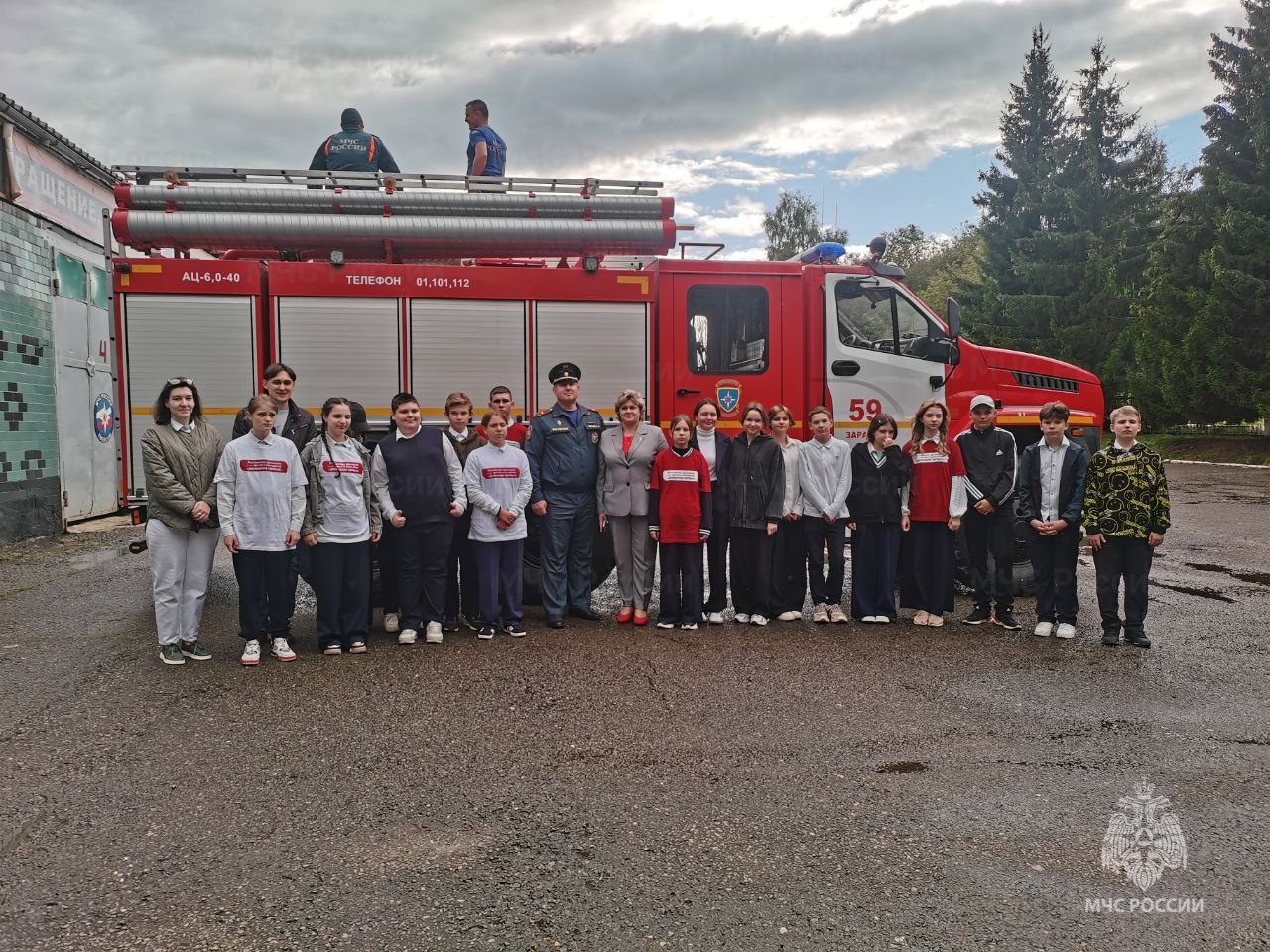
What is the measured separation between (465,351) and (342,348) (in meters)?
1.01

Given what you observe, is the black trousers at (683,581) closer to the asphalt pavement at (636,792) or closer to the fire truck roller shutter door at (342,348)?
the asphalt pavement at (636,792)

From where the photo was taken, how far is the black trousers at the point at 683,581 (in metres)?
6.91

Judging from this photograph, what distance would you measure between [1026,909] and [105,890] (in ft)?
10.1

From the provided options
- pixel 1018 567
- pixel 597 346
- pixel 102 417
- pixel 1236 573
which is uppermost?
pixel 597 346

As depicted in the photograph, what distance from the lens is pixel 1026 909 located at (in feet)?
9.60

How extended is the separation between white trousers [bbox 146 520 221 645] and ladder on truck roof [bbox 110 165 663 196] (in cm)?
324

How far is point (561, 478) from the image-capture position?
698 cm

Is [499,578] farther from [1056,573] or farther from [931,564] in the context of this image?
[1056,573]

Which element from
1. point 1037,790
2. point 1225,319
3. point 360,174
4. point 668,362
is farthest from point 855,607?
point 1225,319

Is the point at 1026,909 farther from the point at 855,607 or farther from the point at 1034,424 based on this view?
the point at 1034,424

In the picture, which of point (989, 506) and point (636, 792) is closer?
point (636, 792)

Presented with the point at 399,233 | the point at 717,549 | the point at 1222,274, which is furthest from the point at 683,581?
the point at 1222,274

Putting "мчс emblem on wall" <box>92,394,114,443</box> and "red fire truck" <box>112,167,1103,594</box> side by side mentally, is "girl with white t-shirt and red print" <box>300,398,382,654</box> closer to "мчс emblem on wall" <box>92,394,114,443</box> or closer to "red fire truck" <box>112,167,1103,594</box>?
"red fire truck" <box>112,167,1103,594</box>

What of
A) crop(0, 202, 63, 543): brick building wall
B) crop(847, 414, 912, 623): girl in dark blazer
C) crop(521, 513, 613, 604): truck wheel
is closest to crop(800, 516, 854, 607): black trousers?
crop(847, 414, 912, 623): girl in dark blazer
